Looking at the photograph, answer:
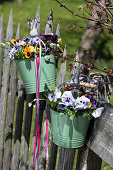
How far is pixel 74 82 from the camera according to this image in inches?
50.6

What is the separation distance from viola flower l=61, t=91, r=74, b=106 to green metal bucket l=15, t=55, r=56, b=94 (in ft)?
1.11

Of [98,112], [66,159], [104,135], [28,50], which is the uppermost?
[28,50]

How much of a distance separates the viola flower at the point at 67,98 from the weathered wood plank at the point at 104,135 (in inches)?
7.1

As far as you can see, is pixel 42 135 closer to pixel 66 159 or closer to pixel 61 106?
pixel 66 159

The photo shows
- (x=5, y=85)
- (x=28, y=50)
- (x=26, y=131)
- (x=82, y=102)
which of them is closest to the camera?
(x=82, y=102)

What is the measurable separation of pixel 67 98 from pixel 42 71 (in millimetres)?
353

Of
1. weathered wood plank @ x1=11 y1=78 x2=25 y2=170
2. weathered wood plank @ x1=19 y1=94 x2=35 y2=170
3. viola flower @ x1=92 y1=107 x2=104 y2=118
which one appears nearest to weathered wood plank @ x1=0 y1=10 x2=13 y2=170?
weathered wood plank @ x1=11 y1=78 x2=25 y2=170

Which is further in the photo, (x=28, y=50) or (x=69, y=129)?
(x=28, y=50)

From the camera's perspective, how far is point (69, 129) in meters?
1.30

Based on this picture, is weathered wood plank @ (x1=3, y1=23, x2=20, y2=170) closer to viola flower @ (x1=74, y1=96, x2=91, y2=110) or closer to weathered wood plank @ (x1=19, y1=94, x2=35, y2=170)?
weathered wood plank @ (x1=19, y1=94, x2=35, y2=170)

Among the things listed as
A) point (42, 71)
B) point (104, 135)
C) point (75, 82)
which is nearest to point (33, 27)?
point (42, 71)

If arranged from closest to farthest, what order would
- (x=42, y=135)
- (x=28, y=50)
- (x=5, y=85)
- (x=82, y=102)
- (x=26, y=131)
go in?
(x=82, y=102), (x=28, y=50), (x=42, y=135), (x=26, y=131), (x=5, y=85)

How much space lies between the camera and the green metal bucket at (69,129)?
128cm

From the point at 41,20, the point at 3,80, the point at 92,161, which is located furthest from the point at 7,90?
the point at 92,161
